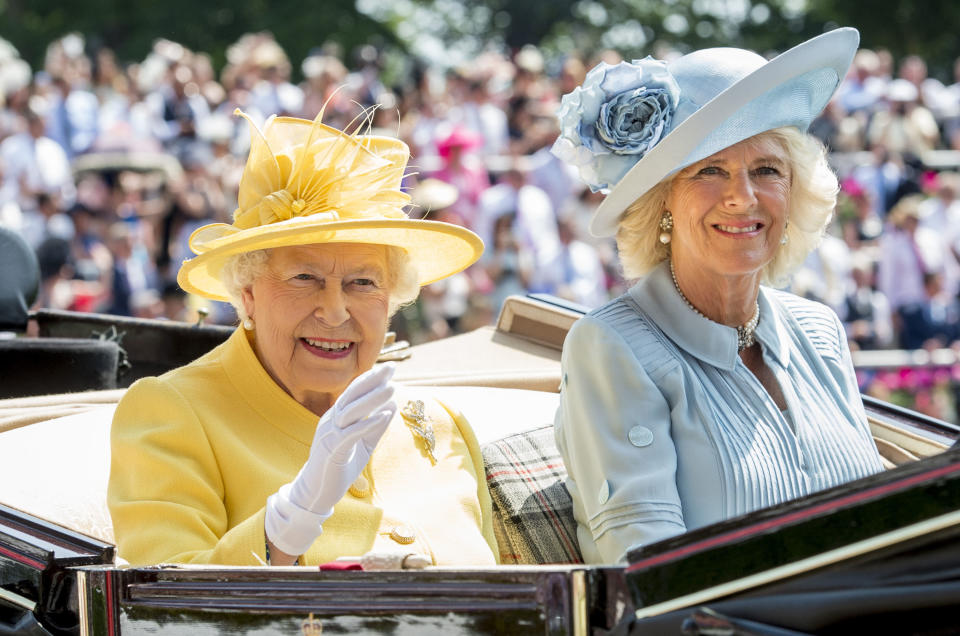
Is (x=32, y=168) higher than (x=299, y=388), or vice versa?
(x=32, y=168)

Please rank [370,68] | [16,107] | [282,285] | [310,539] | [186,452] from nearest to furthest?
[310,539], [186,452], [282,285], [16,107], [370,68]

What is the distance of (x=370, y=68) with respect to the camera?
1032 cm

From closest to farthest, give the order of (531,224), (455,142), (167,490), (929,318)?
(167,490), (531,224), (455,142), (929,318)

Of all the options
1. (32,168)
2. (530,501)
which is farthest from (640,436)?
(32,168)

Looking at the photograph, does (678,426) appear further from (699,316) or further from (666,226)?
(666,226)

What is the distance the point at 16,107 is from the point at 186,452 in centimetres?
669

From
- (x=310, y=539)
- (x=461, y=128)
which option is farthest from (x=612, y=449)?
(x=461, y=128)

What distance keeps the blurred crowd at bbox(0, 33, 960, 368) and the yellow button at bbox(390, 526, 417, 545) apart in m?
4.52

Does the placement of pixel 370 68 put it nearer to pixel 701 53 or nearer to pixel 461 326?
pixel 461 326

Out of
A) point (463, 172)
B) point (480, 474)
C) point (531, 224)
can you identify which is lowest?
point (480, 474)

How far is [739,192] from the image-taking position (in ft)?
7.97

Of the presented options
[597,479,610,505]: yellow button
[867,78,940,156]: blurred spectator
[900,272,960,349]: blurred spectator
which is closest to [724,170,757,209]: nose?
[597,479,610,505]: yellow button

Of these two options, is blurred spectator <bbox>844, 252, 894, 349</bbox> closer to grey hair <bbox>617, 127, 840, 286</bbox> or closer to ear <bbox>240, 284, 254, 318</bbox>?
grey hair <bbox>617, 127, 840, 286</bbox>

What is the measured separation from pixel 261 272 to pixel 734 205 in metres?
0.90
